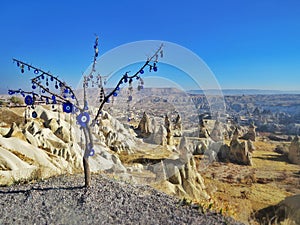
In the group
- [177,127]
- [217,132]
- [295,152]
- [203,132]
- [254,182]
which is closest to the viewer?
[254,182]

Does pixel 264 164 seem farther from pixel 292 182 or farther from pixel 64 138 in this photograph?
pixel 64 138

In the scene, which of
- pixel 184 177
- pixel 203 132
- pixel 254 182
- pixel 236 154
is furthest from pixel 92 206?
pixel 203 132

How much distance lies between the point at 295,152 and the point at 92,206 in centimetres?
2591

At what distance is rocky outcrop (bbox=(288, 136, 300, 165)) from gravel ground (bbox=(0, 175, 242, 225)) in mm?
24152

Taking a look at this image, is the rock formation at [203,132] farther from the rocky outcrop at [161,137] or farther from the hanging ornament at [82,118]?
the hanging ornament at [82,118]

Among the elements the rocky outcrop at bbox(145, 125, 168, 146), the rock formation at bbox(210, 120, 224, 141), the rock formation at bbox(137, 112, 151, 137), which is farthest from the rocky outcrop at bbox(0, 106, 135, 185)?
the rock formation at bbox(210, 120, 224, 141)

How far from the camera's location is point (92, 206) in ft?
15.3

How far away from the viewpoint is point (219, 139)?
96.1ft

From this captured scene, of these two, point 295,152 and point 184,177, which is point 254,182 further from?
point 295,152

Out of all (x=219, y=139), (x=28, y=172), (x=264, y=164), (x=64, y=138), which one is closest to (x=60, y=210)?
(x=28, y=172)

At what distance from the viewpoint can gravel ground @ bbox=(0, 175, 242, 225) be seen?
4.33 m

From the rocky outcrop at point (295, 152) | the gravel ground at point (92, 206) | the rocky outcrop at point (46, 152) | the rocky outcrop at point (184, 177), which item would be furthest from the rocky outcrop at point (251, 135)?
the gravel ground at point (92, 206)

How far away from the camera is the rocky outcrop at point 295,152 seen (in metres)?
25.1

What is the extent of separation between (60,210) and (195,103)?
44.1ft
